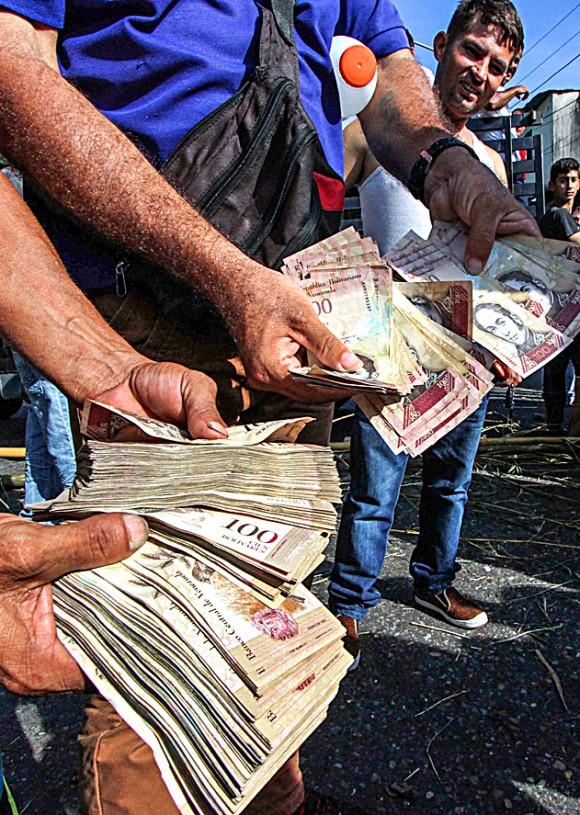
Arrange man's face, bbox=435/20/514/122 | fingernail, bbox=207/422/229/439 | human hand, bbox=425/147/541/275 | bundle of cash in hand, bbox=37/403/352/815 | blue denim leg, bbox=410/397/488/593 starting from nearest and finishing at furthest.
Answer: bundle of cash in hand, bbox=37/403/352/815 < fingernail, bbox=207/422/229/439 < human hand, bbox=425/147/541/275 < blue denim leg, bbox=410/397/488/593 < man's face, bbox=435/20/514/122

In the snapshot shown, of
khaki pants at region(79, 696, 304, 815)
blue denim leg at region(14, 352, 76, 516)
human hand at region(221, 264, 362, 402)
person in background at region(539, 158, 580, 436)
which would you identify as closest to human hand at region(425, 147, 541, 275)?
human hand at region(221, 264, 362, 402)

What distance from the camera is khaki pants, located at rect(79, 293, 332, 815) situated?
96 centimetres

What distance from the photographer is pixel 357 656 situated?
232 centimetres

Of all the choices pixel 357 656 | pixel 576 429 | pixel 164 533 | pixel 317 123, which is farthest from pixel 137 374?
pixel 576 429

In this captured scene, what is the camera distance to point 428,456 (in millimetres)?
2588

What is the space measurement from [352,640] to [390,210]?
1.58m

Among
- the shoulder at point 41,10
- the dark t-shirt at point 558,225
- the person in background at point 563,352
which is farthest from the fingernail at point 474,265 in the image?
the dark t-shirt at point 558,225

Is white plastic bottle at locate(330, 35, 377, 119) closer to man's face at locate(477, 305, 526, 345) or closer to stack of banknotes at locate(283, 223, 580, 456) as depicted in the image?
stack of banknotes at locate(283, 223, 580, 456)

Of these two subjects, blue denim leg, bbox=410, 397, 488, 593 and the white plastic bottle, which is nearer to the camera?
the white plastic bottle

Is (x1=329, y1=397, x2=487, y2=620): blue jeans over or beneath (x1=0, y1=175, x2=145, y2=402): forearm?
beneath

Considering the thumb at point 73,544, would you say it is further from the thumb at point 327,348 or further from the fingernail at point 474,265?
the fingernail at point 474,265

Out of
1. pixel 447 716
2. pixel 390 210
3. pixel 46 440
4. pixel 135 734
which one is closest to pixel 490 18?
pixel 390 210

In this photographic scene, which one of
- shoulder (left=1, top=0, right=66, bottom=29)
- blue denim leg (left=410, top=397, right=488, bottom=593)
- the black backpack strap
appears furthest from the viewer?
blue denim leg (left=410, top=397, right=488, bottom=593)

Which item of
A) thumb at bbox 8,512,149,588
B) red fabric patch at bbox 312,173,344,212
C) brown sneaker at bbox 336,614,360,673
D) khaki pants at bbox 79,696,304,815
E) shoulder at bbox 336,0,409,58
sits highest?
shoulder at bbox 336,0,409,58
